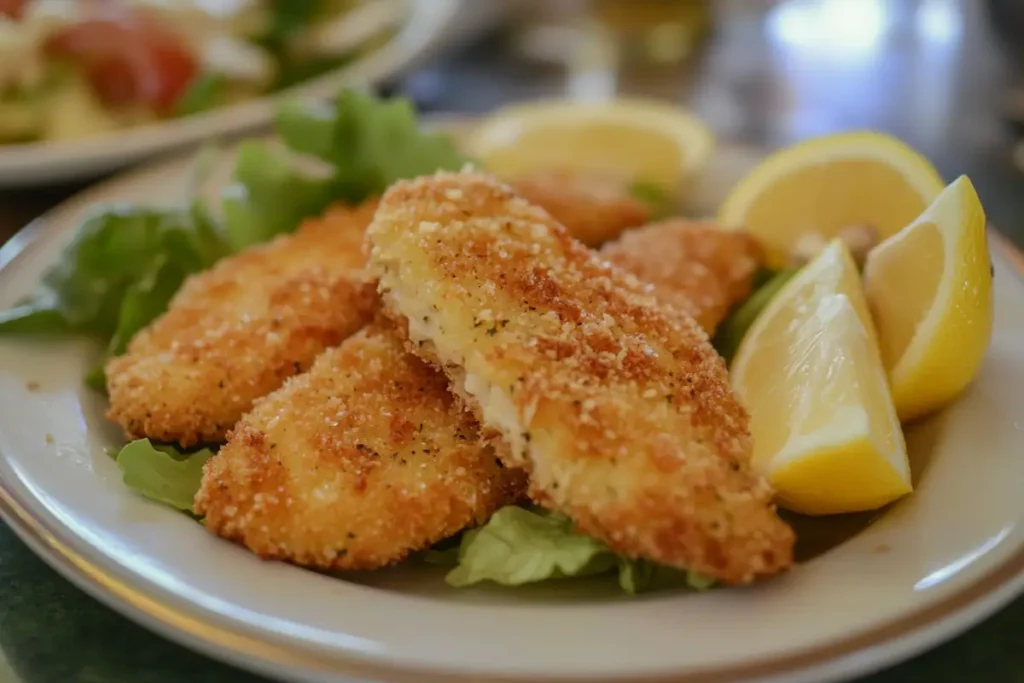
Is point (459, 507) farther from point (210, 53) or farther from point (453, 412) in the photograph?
point (210, 53)

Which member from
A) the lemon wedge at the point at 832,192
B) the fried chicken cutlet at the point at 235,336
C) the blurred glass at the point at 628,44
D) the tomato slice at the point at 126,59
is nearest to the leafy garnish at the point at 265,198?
the fried chicken cutlet at the point at 235,336

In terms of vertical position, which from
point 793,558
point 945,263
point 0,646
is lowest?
point 0,646

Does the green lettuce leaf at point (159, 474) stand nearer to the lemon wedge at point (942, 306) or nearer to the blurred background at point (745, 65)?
the lemon wedge at point (942, 306)

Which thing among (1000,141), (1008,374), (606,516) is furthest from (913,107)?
(606,516)

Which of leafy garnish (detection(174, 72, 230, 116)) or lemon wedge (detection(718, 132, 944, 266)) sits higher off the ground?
lemon wedge (detection(718, 132, 944, 266))

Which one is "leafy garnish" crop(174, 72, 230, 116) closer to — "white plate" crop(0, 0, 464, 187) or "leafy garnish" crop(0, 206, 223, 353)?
"white plate" crop(0, 0, 464, 187)

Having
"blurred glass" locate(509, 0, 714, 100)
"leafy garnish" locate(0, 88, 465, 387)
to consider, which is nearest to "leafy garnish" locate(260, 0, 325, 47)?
"blurred glass" locate(509, 0, 714, 100)
